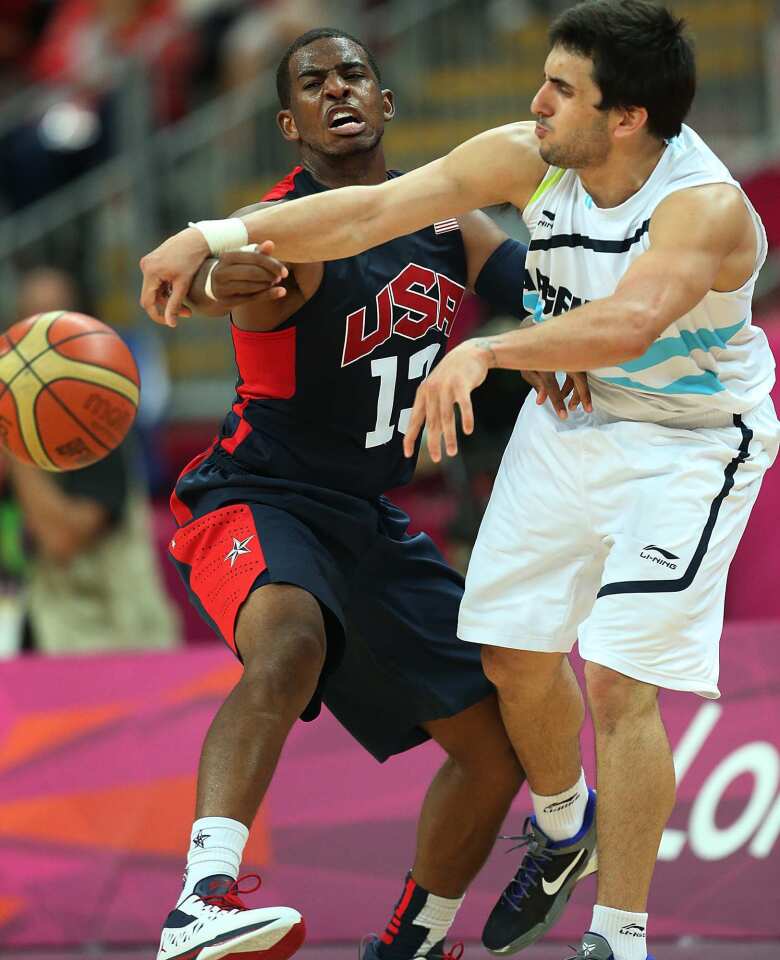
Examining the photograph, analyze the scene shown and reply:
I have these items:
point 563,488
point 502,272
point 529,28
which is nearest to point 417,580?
point 563,488

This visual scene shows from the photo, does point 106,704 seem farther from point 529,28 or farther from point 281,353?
point 529,28

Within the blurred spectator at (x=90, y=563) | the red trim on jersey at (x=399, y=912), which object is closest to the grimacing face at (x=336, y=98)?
the red trim on jersey at (x=399, y=912)

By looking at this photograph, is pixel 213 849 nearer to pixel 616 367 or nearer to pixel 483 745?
pixel 483 745

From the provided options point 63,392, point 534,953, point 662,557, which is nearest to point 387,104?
point 63,392

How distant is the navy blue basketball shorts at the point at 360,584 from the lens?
442cm

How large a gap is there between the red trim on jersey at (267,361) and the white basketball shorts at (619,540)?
66 centimetres

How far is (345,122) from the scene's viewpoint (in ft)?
15.4

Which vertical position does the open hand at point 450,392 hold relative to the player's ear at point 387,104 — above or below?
below

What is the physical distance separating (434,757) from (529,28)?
6764 mm

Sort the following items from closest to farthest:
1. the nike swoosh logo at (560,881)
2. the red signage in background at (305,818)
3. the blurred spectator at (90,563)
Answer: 1. the nike swoosh logo at (560,881)
2. the red signage in background at (305,818)
3. the blurred spectator at (90,563)

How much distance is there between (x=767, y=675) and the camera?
5.70 metres

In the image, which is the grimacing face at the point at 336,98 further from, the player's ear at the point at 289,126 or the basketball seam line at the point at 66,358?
the basketball seam line at the point at 66,358

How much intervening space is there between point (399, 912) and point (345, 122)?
2351 millimetres

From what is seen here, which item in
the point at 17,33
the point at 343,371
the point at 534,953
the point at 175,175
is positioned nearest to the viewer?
the point at 343,371
